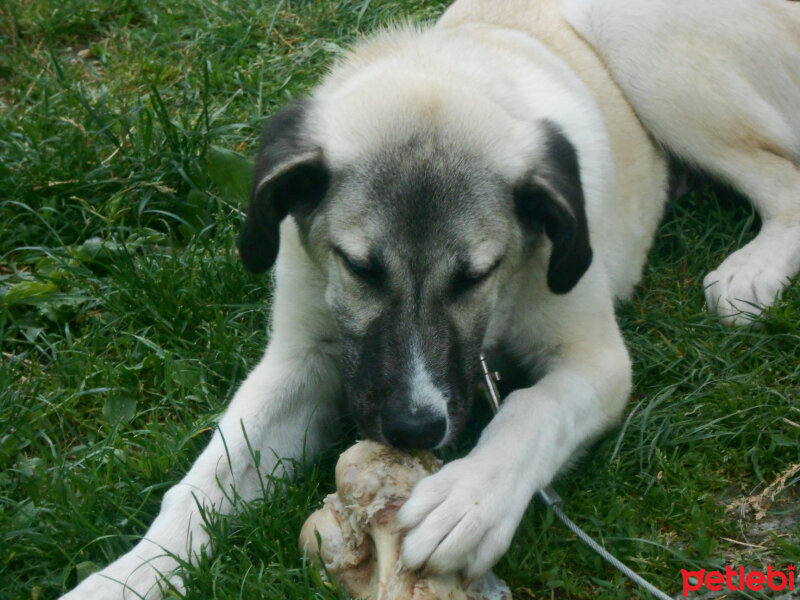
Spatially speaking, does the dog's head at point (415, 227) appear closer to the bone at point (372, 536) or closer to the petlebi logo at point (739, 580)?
the bone at point (372, 536)

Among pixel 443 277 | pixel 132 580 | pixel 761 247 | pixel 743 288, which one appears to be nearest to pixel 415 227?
pixel 443 277

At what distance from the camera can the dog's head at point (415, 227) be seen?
313cm

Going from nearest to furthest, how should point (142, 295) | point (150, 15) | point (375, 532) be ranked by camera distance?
point (375, 532), point (142, 295), point (150, 15)

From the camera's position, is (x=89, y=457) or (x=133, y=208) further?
(x=133, y=208)

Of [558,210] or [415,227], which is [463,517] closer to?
[415,227]

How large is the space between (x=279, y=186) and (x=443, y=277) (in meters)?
0.62

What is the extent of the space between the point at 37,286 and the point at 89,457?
113 centimetres

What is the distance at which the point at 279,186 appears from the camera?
3367mm

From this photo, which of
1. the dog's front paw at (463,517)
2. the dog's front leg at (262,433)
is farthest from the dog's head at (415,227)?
the dog's front leg at (262,433)

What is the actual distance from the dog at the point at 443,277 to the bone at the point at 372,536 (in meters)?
0.05

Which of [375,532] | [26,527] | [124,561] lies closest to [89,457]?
[26,527]

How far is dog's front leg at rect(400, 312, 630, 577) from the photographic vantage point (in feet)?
9.43

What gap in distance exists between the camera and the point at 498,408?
346cm

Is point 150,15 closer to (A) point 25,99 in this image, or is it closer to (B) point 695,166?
(A) point 25,99
